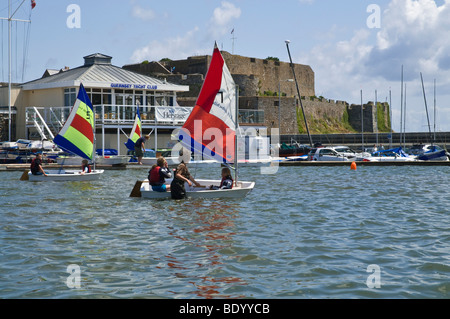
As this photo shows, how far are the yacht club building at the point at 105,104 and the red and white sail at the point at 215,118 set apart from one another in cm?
2237

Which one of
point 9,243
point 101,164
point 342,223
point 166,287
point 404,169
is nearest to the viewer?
point 166,287

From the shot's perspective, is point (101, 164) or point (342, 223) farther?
point (101, 164)

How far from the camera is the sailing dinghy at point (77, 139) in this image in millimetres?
26672

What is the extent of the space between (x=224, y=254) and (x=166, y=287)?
258 centimetres

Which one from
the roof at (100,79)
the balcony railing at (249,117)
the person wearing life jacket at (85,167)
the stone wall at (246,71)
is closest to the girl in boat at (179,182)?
the person wearing life jacket at (85,167)

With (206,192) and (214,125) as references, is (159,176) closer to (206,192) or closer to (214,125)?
(206,192)

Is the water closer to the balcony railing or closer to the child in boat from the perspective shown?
the child in boat

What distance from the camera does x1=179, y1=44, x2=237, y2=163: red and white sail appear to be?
19.0 metres

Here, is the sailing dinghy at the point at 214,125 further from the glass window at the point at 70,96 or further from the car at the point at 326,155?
the glass window at the point at 70,96

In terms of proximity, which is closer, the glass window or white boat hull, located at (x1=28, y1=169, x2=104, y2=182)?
white boat hull, located at (x1=28, y1=169, x2=104, y2=182)

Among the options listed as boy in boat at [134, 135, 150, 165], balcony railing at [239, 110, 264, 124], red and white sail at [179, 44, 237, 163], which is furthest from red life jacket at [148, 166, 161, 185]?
balcony railing at [239, 110, 264, 124]

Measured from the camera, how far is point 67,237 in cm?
1319

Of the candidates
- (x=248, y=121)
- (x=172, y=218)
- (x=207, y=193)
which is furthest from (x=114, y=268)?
(x=248, y=121)
